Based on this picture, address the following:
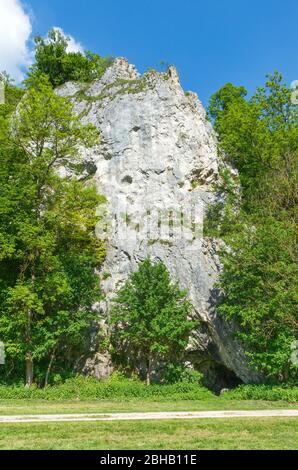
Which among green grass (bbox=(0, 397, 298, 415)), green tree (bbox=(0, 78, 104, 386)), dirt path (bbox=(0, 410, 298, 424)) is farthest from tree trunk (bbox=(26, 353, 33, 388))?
dirt path (bbox=(0, 410, 298, 424))

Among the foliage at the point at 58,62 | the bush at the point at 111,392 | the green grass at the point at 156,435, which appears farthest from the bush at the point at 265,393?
the foliage at the point at 58,62

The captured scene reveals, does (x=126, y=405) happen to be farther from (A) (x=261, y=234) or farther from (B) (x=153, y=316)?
(A) (x=261, y=234)

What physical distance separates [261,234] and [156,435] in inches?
481

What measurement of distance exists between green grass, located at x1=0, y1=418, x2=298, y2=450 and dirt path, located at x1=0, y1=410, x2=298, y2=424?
0.86 metres

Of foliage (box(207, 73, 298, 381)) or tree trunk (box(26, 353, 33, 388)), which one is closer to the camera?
foliage (box(207, 73, 298, 381))

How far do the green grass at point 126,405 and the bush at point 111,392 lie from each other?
2.61ft

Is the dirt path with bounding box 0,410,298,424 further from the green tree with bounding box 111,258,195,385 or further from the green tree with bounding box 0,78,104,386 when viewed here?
the green tree with bounding box 0,78,104,386

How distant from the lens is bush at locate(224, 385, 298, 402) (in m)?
16.0

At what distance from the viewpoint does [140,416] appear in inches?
471

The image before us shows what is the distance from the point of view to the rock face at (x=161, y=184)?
2142 centimetres

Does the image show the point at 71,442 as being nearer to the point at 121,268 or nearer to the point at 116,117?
the point at 121,268

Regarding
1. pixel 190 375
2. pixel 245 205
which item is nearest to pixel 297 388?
pixel 190 375

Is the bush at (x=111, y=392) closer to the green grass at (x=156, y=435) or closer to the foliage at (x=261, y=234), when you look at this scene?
the foliage at (x=261, y=234)

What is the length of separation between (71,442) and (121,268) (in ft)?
51.1
